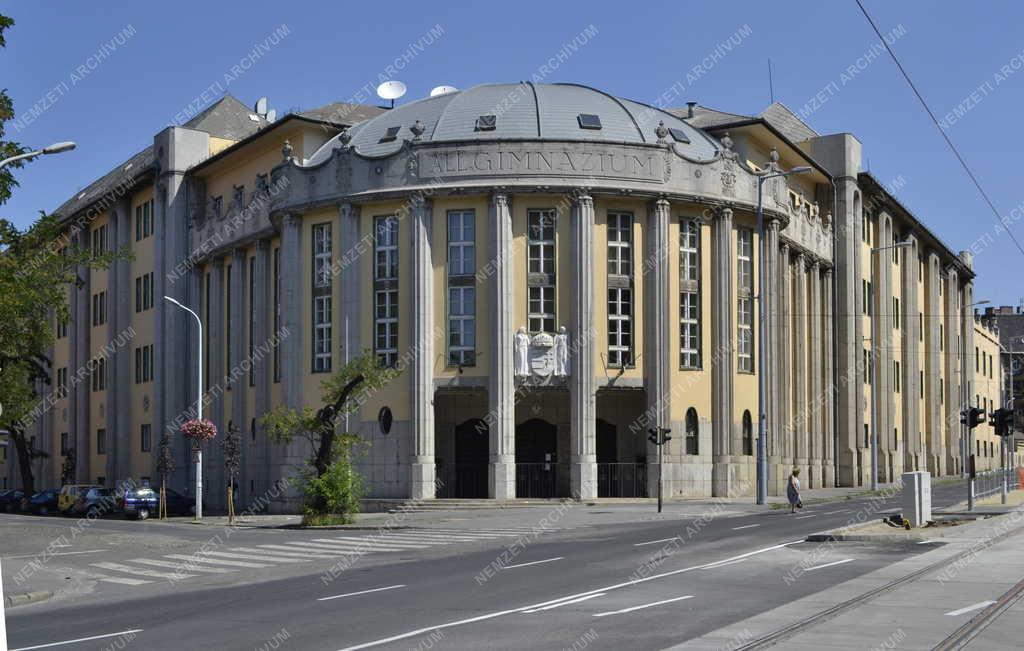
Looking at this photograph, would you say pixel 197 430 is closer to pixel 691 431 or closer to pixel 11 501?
pixel 691 431

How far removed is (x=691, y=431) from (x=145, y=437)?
33856 mm

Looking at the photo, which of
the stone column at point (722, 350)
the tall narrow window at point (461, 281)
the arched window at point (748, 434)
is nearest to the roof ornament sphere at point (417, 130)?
the tall narrow window at point (461, 281)

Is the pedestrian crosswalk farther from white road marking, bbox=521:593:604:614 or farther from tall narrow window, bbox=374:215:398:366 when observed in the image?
tall narrow window, bbox=374:215:398:366

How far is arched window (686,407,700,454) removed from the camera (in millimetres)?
50281

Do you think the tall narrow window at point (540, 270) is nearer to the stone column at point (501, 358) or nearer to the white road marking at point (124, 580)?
the stone column at point (501, 358)

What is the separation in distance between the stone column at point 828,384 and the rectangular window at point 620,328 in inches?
757

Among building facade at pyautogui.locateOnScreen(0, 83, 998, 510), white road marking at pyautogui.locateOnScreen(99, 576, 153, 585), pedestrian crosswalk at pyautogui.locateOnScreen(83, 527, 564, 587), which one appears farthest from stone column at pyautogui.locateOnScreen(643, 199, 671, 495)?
white road marking at pyautogui.locateOnScreen(99, 576, 153, 585)

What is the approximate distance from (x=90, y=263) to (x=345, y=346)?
69.1ft

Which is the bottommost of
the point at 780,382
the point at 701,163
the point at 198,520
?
the point at 198,520

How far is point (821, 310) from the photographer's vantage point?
6556 cm

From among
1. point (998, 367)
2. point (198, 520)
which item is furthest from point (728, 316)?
point (998, 367)

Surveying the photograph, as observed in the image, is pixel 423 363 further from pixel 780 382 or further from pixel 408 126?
pixel 780 382

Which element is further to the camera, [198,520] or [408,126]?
[408,126]

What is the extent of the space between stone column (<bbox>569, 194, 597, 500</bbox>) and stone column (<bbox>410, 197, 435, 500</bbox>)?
532 cm
